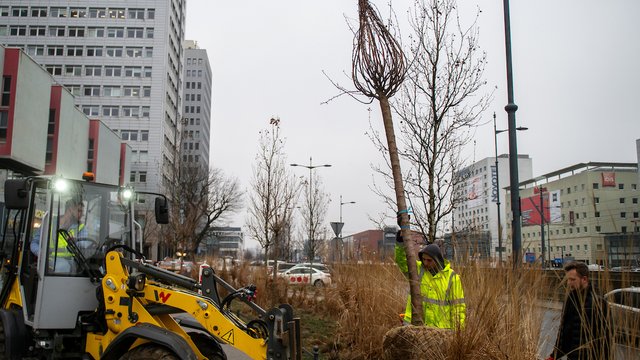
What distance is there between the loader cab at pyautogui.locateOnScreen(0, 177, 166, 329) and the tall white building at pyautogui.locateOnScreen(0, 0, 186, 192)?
6880 cm

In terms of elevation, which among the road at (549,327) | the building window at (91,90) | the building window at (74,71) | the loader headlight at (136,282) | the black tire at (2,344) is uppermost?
the building window at (74,71)

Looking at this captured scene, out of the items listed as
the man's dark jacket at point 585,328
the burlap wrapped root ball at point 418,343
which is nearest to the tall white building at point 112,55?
the burlap wrapped root ball at point 418,343

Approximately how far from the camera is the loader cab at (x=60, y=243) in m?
5.49

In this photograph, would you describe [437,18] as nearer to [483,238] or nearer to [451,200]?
[451,200]

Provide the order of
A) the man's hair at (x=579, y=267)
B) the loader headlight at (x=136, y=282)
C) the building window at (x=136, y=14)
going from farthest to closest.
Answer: the building window at (x=136, y=14) < the loader headlight at (x=136, y=282) < the man's hair at (x=579, y=267)

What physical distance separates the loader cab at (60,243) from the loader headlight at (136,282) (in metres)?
0.94

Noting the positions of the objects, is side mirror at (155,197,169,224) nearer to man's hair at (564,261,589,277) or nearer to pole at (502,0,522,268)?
man's hair at (564,261,589,277)

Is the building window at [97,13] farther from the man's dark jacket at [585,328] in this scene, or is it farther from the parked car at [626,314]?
the parked car at [626,314]

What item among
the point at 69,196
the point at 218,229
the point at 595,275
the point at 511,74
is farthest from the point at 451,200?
the point at 218,229

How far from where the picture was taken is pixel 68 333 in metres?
5.59

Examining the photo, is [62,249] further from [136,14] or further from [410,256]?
[136,14]

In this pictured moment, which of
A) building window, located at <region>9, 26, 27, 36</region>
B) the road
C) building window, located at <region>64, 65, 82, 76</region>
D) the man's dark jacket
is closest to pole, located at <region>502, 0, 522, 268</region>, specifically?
the road

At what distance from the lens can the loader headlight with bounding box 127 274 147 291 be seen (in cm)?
487

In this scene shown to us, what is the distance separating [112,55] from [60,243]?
253ft
